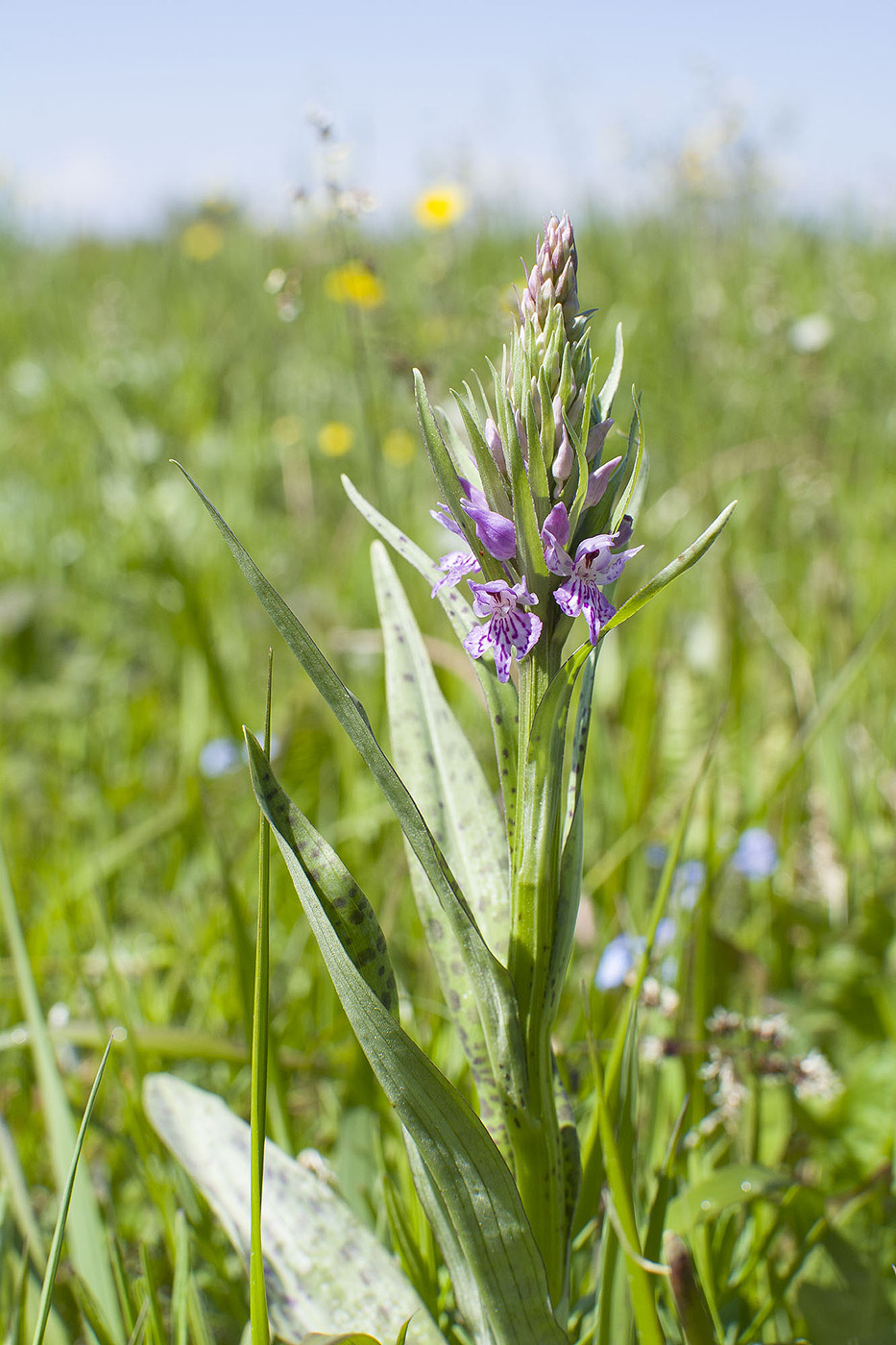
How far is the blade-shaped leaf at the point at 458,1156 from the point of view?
0.67 m

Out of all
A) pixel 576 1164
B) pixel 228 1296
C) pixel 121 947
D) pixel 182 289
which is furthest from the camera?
pixel 182 289

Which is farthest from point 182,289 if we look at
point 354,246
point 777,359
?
point 354,246

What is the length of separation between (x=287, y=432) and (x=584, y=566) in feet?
13.5

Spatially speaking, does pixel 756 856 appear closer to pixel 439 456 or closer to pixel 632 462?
pixel 632 462

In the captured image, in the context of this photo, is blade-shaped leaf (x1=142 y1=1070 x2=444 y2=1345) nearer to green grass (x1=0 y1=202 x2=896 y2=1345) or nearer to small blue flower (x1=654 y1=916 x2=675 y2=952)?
green grass (x1=0 y1=202 x2=896 y2=1345)

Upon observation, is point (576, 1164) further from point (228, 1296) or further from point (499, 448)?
point (499, 448)

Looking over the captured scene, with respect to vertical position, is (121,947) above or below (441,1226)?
above

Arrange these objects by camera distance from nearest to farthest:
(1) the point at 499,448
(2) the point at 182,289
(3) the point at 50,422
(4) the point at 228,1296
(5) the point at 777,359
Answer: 1. (1) the point at 499,448
2. (4) the point at 228,1296
3. (5) the point at 777,359
4. (3) the point at 50,422
5. (2) the point at 182,289

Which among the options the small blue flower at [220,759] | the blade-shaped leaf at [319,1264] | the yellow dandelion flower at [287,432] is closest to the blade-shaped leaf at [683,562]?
the blade-shaped leaf at [319,1264]

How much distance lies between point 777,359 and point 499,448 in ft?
10.9

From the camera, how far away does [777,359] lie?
363 cm

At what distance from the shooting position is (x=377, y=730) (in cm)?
222

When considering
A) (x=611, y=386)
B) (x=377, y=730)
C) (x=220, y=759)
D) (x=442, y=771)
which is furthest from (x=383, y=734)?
(x=611, y=386)

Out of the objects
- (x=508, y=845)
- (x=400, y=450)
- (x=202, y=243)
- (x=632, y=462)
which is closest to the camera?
(x=632, y=462)
